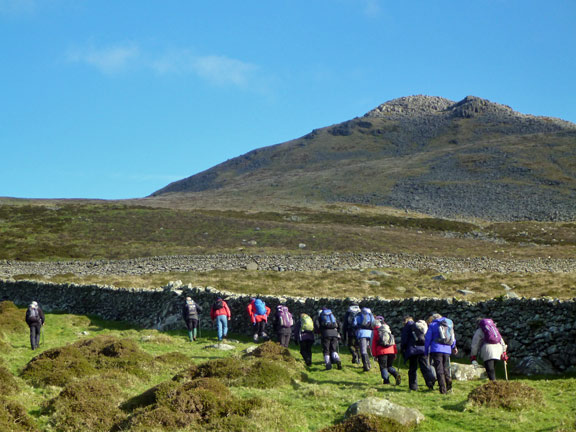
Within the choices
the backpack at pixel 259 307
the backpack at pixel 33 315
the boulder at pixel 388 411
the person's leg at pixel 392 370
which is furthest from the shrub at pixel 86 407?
the backpack at pixel 259 307

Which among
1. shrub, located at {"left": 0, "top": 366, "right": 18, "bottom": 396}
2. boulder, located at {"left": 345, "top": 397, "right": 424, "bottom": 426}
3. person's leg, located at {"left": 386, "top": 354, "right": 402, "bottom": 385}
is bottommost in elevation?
person's leg, located at {"left": 386, "top": 354, "right": 402, "bottom": 385}

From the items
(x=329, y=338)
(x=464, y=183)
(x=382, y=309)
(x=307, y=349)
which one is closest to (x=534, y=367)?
(x=329, y=338)

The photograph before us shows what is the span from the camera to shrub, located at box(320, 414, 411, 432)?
376 inches

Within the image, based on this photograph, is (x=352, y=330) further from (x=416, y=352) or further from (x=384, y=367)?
(x=416, y=352)

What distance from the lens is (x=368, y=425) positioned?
31.3ft

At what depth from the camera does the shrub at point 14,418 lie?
1044 centimetres

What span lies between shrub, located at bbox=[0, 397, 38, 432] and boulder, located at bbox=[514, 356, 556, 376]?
12.6 meters

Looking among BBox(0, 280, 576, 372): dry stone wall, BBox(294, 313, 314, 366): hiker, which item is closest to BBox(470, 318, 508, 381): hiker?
BBox(0, 280, 576, 372): dry stone wall

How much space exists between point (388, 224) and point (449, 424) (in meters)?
80.4

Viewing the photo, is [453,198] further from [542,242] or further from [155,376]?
[155,376]

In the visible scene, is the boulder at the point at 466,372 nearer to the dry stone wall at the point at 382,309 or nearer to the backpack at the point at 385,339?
the dry stone wall at the point at 382,309

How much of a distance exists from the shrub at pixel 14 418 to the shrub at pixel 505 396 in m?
8.85

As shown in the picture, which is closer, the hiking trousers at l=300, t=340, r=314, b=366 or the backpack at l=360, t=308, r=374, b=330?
the backpack at l=360, t=308, r=374, b=330

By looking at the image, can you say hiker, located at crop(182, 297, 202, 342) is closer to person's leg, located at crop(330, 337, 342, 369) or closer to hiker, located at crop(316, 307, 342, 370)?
hiker, located at crop(316, 307, 342, 370)
